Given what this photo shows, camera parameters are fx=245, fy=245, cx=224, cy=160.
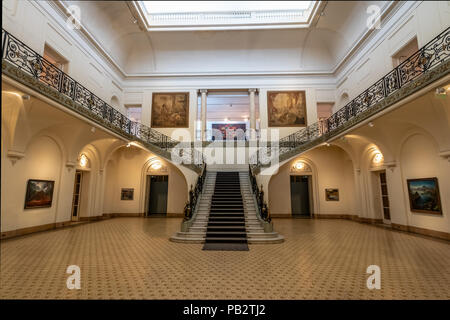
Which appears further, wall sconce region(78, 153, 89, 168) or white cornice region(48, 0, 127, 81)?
wall sconce region(78, 153, 89, 168)

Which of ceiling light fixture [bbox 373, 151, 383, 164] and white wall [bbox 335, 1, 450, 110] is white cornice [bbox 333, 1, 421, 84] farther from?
ceiling light fixture [bbox 373, 151, 383, 164]

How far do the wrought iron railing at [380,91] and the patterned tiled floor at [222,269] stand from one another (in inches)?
180

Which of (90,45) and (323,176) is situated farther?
(323,176)

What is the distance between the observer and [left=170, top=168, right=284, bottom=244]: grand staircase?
24.2ft

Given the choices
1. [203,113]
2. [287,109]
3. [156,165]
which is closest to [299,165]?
[287,109]

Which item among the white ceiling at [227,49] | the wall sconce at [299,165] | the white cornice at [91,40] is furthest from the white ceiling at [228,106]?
the wall sconce at [299,165]

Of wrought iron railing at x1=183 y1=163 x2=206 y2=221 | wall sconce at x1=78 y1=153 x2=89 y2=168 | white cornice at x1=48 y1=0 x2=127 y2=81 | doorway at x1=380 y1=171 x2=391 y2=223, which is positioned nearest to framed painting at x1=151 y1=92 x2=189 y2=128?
white cornice at x1=48 y1=0 x2=127 y2=81

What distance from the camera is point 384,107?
24.8ft

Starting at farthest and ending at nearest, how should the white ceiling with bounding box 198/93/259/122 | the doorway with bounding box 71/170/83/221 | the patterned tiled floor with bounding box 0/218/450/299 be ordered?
the white ceiling with bounding box 198/93/259/122, the doorway with bounding box 71/170/83/221, the patterned tiled floor with bounding box 0/218/450/299

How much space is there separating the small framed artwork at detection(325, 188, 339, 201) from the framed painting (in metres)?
9.28

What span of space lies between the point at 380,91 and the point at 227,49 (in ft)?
34.4

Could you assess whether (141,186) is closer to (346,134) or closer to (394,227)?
(346,134)
